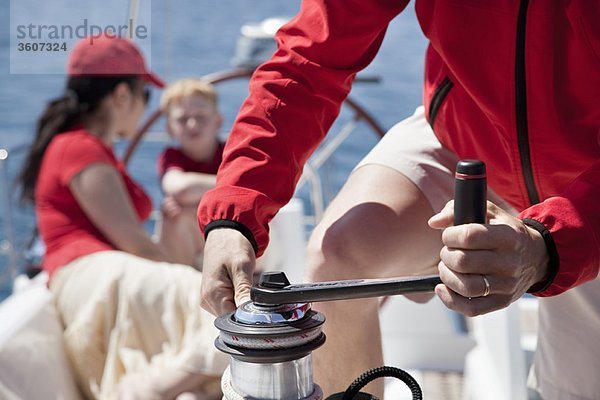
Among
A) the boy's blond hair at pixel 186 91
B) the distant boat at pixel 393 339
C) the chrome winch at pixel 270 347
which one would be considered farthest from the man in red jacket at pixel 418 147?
the boy's blond hair at pixel 186 91

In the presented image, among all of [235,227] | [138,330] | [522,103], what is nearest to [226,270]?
[235,227]

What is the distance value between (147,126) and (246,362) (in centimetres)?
259

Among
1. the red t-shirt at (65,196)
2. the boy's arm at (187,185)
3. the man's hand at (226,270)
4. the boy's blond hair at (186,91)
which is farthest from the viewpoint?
the boy's blond hair at (186,91)

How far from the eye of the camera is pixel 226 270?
3.50ft

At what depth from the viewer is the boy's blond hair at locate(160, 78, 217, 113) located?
9.73ft

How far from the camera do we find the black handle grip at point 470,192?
2.76 feet

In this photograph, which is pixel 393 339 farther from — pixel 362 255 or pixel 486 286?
pixel 486 286

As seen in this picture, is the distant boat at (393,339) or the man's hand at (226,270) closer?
the man's hand at (226,270)

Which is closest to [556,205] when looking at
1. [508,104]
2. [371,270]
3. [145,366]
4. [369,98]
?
[508,104]

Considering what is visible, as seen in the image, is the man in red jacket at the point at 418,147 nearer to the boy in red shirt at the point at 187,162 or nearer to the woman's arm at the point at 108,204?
the woman's arm at the point at 108,204

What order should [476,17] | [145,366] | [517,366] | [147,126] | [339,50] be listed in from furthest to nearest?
[147,126]
[145,366]
[517,366]
[339,50]
[476,17]

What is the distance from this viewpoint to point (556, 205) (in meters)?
0.96

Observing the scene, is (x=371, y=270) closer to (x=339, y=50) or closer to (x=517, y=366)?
(x=339, y=50)

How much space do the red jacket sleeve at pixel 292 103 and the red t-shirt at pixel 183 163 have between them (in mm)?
1756
